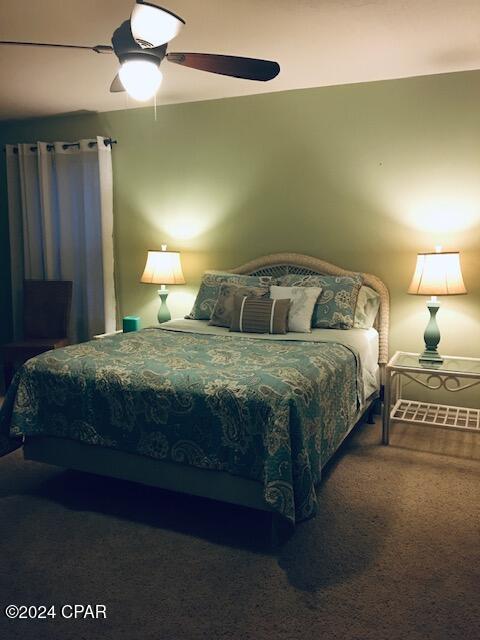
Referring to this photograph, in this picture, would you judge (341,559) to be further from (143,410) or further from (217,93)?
(217,93)

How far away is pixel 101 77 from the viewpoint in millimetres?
3711

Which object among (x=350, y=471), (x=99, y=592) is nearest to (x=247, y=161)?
(x=350, y=471)

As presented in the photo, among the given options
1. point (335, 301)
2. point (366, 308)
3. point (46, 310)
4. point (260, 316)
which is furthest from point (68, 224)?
point (366, 308)

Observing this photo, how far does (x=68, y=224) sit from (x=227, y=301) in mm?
2118

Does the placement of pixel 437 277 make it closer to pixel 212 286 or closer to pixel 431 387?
pixel 431 387

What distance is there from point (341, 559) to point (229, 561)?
17.1 inches

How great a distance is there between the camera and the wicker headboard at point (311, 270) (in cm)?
381

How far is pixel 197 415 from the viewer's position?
225 cm

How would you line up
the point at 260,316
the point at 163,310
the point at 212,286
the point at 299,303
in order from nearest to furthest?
the point at 260,316 → the point at 299,303 → the point at 212,286 → the point at 163,310

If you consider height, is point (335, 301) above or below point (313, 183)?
below

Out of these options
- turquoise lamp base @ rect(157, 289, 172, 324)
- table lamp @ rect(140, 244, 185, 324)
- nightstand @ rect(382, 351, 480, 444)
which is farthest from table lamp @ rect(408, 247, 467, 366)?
turquoise lamp base @ rect(157, 289, 172, 324)

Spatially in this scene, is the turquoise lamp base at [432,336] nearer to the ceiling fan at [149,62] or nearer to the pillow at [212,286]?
the pillow at [212,286]

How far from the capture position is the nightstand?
3111 millimetres

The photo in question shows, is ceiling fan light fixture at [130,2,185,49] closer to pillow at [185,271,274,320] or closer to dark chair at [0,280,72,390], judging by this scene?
pillow at [185,271,274,320]
